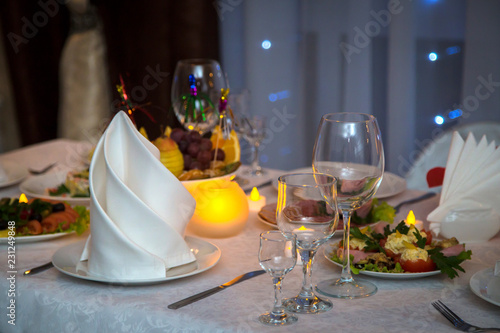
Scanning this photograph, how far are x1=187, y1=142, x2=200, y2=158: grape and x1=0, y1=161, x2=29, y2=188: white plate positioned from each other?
1.90ft

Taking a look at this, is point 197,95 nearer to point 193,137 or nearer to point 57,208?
point 193,137

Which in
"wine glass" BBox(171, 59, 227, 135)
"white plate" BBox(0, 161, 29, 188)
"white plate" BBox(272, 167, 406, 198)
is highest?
"wine glass" BBox(171, 59, 227, 135)

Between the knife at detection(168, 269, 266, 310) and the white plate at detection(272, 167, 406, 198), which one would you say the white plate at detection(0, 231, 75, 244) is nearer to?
the knife at detection(168, 269, 266, 310)

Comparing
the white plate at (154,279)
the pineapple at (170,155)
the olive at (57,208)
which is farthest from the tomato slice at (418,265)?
the olive at (57,208)

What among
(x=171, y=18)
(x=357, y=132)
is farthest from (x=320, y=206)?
(x=171, y=18)

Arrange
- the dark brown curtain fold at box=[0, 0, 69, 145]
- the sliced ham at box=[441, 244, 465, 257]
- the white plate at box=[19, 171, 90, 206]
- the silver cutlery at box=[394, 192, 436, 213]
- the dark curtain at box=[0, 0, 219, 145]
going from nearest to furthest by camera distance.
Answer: the sliced ham at box=[441, 244, 465, 257] < the silver cutlery at box=[394, 192, 436, 213] < the white plate at box=[19, 171, 90, 206] < the dark curtain at box=[0, 0, 219, 145] < the dark brown curtain fold at box=[0, 0, 69, 145]

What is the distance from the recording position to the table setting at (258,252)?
834 mm

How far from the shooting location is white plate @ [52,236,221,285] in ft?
3.14

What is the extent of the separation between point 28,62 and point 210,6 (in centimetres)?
186

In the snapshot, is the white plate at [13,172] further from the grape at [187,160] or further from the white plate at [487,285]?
the white plate at [487,285]

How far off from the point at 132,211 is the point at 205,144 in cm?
52

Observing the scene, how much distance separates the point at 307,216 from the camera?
2.71ft

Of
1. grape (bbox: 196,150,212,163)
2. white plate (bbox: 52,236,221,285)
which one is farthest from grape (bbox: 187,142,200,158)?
white plate (bbox: 52,236,221,285)

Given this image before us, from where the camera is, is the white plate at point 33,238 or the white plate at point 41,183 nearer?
the white plate at point 33,238
